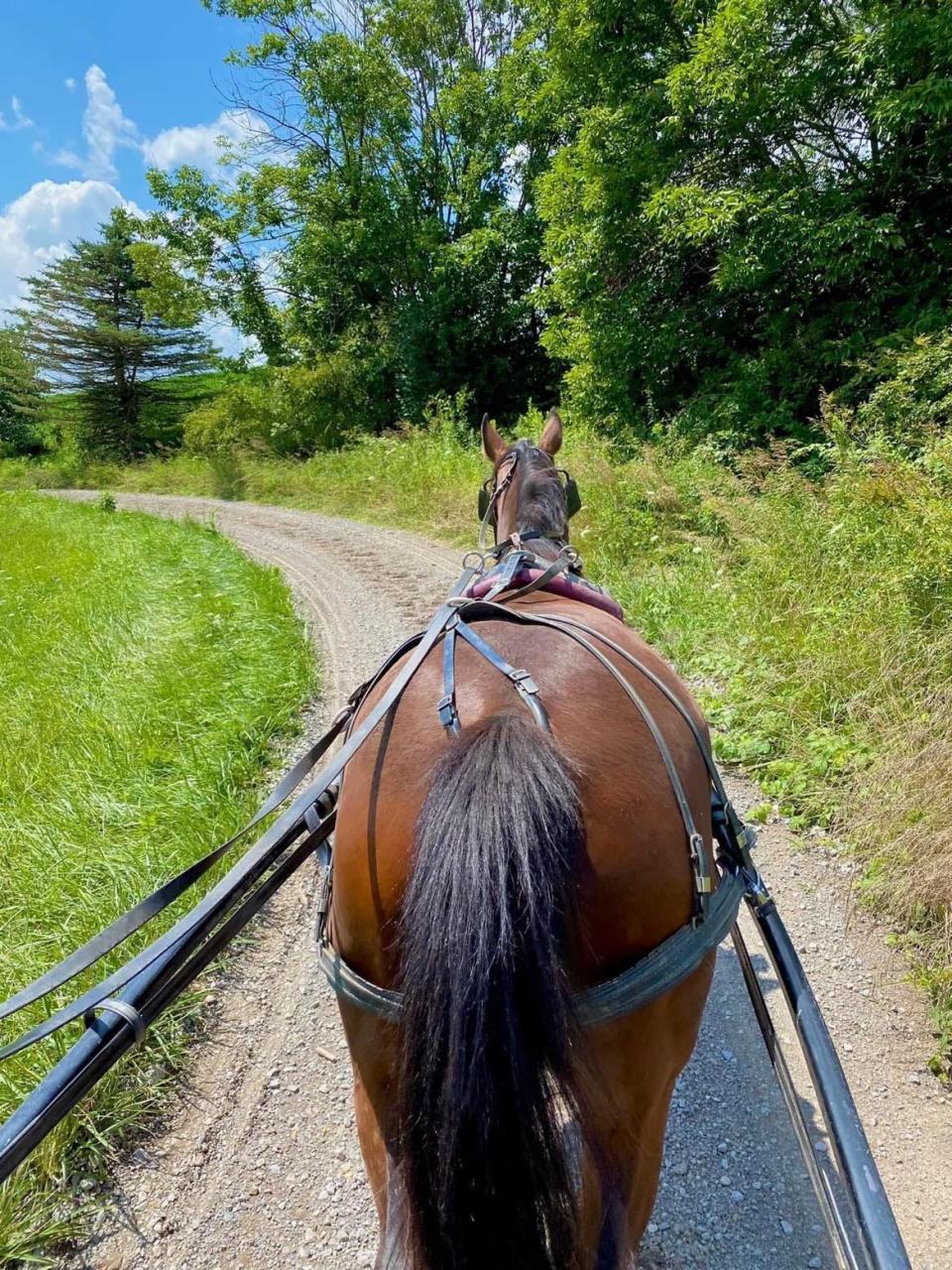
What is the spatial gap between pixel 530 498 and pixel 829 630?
6.90ft

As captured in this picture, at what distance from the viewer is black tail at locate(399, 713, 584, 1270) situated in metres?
1.06

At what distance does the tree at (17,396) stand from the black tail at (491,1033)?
129 ft

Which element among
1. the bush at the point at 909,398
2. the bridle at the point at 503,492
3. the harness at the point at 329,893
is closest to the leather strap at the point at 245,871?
the harness at the point at 329,893

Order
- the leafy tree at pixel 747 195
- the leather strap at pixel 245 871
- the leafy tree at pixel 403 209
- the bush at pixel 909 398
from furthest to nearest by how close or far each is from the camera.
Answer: the leafy tree at pixel 403 209 < the leafy tree at pixel 747 195 < the bush at pixel 909 398 < the leather strap at pixel 245 871

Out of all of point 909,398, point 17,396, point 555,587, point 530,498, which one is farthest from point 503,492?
point 17,396

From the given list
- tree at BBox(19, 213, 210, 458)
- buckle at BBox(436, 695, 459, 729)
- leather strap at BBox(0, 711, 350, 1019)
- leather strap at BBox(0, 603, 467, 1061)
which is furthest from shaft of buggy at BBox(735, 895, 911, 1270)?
tree at BBox(19, 213, 210, 458)

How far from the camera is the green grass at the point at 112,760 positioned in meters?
2.16

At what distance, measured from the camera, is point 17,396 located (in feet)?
110

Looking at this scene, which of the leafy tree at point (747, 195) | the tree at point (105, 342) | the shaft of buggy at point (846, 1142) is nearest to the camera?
the shaft of buggy at point (846, 1142)

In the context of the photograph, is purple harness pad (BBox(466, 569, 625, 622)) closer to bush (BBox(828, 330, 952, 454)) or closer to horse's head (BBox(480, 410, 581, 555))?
horse's head (BBox(480, 410, 581, 555))

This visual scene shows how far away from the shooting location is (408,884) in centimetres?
121

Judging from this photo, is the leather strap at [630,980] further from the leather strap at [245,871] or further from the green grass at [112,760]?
the green grass at [112,760]

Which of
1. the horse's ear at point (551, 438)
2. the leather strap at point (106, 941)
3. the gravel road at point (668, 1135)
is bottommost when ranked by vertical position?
the gravel road at point (668, 1135)

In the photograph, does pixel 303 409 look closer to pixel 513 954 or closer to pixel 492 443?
pixel 492 443
